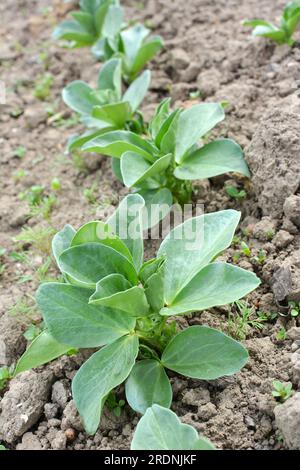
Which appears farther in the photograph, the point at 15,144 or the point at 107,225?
the point at 15,144

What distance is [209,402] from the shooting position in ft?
6.40

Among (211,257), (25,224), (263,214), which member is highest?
(211,257)

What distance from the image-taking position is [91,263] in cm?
196

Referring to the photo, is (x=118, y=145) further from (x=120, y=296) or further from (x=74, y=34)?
(x=74, y=34)

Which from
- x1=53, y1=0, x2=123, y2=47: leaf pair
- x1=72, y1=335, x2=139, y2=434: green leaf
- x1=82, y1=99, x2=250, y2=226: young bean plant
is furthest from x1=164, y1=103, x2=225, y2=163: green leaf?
x1=53, y1=0, x2=123, y2=47: leaf pair

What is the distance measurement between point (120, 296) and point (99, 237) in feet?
0.86

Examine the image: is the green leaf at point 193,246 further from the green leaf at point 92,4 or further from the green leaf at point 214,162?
the green leaf at point 92,4

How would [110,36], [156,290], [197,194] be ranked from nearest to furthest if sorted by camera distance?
[156,290]
[197,194]
[110,36]

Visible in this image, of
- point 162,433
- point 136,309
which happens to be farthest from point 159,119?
point 162,433

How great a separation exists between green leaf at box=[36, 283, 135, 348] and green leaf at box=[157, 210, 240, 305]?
0.18 metres

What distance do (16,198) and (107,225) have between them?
1.12 m

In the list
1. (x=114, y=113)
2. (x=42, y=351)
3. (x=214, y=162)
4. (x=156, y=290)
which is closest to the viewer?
(x=156, y=290)
